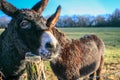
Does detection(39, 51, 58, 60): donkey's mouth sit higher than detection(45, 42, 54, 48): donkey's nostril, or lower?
lower

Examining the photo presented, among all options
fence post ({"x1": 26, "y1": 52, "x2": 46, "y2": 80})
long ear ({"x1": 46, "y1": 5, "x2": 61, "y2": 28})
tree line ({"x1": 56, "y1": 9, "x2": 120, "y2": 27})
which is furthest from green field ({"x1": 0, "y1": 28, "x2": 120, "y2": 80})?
tree line ({"x1": 56, "y1": 9, "x2": 120, "y2": 27})

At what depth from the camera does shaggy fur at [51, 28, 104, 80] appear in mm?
8562

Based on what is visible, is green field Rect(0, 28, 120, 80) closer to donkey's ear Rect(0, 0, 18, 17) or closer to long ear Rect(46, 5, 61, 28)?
long ear Rect(46, 5, 61, 28)

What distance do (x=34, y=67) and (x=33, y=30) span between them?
0.61 metres

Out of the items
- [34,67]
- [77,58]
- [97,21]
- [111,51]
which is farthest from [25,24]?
[97,21]

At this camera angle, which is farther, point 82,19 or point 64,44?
point 82,19

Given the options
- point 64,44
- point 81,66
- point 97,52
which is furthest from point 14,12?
point 97,52

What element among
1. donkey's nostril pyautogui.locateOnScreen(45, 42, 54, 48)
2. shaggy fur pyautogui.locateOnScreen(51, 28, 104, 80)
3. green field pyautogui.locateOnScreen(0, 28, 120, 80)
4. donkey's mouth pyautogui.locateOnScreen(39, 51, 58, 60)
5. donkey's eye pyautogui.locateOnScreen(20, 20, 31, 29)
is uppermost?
donkey's eye pyautogui.locateOnScreen(20, 20, 31, 29)

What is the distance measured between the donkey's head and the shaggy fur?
3.26 metres

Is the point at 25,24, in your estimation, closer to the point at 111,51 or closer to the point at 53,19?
the point at 53,19

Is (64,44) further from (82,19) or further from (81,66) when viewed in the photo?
(82,19)

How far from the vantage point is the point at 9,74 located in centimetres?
465

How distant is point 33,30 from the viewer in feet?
14.6

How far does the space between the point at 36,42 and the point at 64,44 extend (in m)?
4.53
